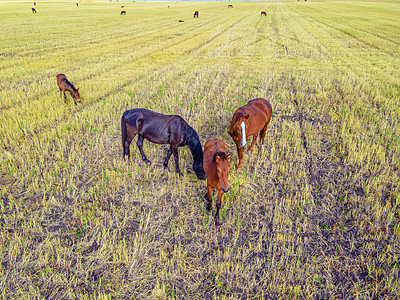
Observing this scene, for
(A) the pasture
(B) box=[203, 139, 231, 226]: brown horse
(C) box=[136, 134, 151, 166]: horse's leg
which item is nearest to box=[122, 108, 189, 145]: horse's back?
(C) box=[136, 134, 151, 166]: horse's leg

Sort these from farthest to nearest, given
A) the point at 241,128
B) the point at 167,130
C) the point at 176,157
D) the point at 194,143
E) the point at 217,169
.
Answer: the point at 176,157 < the point at 167,130 < the point at 194,143 < the point at 241,128 < the point at 217,169

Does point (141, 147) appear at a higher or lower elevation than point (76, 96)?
lower

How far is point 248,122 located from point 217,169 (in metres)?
2.82

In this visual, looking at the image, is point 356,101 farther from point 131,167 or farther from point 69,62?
point 69,62

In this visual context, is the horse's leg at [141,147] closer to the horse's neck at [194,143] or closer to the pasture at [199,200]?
the pasture at [199,200]

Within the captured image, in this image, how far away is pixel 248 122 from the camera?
21.3ft

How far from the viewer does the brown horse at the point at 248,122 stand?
5.74 meters

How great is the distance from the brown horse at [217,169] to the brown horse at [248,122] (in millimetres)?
662

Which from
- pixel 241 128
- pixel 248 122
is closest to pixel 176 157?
pixel 241 128

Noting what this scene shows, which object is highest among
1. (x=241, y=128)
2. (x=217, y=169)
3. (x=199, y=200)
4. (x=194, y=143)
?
(x=241, y=128)

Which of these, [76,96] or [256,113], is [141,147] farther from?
[76,96]

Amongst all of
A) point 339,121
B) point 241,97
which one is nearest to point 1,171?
point 241,97

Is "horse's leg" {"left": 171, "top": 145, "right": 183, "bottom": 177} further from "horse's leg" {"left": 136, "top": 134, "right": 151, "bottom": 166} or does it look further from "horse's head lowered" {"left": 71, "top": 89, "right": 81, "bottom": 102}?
"horse's head lowered" {"left": 71, "top": 89, "right": 81, "bottom": 102}

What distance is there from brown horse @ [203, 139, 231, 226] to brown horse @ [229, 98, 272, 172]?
66 cm
